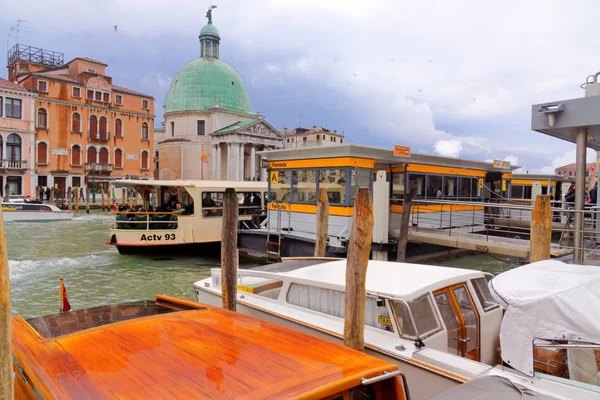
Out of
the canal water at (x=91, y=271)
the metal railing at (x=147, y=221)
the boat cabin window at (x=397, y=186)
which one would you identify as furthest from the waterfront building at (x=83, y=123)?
the boat cabin window at (x=397, y=186)

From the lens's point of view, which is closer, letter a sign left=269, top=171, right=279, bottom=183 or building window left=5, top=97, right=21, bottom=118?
letter a sign left=269, top=171, right=279, bottom=183

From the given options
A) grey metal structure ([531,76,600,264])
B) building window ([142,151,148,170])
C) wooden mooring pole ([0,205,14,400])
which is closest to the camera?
wooden mooring pole ([0,205,14,400])

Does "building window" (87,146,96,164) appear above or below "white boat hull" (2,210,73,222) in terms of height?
above

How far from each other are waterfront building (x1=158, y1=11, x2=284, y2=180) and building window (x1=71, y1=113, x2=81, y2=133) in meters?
15.0

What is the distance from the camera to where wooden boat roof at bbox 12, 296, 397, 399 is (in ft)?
10.7

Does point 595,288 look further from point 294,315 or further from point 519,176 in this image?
point 519,176

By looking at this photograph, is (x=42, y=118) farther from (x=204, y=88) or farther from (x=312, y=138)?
(x=312, y=138)

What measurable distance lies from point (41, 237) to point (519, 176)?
2619 cm

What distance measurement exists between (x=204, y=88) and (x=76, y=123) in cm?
1821

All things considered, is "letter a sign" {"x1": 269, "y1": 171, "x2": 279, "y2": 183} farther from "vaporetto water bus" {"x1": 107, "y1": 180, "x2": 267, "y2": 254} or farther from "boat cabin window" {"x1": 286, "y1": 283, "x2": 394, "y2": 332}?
"boat cabin window" {"x1": 286, "y1": 283, "x2": 394, "y2": 332}

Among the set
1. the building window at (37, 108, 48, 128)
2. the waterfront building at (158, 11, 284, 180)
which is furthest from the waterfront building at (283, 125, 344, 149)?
the building window at (37, 108, 48, 128)

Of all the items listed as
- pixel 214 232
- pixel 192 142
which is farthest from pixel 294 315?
pixel 192 142

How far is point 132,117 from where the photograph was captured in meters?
49.8

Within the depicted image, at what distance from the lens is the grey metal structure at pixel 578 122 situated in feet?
30.0
